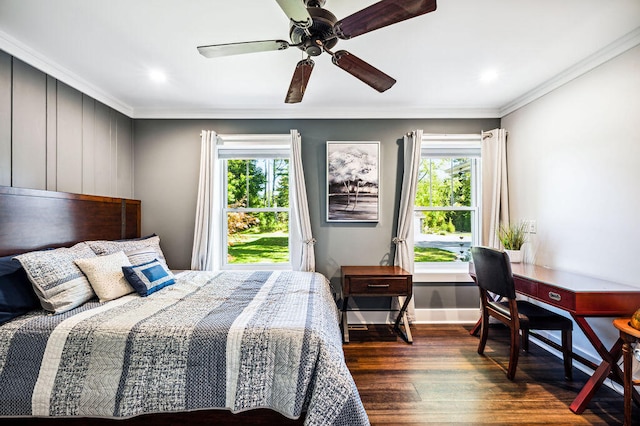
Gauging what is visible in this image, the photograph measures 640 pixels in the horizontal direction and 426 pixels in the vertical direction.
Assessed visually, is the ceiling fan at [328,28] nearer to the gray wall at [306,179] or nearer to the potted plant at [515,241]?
the gray wall at [306,179]

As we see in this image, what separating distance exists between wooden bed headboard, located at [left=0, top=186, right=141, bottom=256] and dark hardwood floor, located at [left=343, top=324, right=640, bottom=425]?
100 inches

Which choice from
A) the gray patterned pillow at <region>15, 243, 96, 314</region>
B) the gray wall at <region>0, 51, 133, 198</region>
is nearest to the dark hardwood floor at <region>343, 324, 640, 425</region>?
the gray patterned pillow at <region>15, 243, 96, 314</region>

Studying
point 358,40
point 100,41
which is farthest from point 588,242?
point 100,41

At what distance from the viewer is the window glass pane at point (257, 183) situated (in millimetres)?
3508

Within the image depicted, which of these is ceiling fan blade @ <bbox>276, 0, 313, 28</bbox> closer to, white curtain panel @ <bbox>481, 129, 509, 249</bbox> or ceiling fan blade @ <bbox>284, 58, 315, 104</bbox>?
ceiling fan blade @ <bbox>284, 58, 315, 104</bbox>

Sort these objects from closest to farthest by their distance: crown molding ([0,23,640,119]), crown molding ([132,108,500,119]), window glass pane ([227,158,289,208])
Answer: crown molding ([0,23,640,119]), crown molding ([132,108,500,119]), window glass pane ([227,158,289,208])

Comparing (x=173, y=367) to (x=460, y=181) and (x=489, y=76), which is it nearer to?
(x=489, y=76)

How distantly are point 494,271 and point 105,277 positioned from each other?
2.86 m

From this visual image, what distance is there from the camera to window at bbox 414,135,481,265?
3547 mm

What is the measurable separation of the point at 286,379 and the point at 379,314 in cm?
211

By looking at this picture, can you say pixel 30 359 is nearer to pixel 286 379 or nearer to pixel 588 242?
pixel 286 379

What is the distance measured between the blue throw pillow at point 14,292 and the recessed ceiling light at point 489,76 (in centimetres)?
361

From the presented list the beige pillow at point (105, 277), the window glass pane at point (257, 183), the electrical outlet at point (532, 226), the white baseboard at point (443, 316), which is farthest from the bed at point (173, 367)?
the electrical outlet at point (532, 226)

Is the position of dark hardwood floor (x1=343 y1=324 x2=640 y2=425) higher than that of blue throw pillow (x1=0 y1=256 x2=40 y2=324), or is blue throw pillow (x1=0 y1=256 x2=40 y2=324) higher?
blue throw pillow (x1=0 y1=256 x2=40 y2=324)
